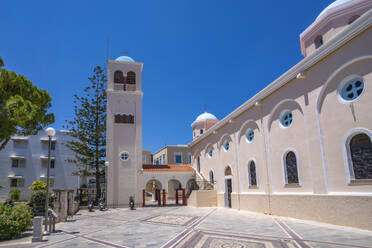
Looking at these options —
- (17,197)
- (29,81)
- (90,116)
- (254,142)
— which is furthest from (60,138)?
(254,142)

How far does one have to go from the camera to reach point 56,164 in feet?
122

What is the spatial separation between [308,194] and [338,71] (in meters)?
5.33

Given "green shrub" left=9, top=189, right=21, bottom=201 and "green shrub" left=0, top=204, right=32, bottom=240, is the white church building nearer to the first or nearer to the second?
"green shrub" left=0, top=204, right=32, bottom=240

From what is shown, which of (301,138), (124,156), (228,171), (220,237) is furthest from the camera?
(124,156)

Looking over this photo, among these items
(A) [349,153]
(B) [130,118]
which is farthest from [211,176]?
(A) [349,153]

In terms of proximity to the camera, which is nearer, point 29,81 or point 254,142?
point 29,81

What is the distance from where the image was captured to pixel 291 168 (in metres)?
13.2

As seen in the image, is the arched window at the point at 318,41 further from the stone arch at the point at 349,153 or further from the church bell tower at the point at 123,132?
the church bell tower at the point at 123,132

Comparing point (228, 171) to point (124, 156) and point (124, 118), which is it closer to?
point (124, 156)

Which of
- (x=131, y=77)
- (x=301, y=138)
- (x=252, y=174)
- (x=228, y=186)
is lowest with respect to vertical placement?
(x=228, y=186)

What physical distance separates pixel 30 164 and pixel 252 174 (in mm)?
31253

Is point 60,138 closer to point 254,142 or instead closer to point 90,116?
point 90,116

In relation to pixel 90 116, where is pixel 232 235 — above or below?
below

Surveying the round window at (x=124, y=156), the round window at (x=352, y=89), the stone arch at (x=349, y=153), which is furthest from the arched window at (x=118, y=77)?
the stone arch at (x=349, y=153)
